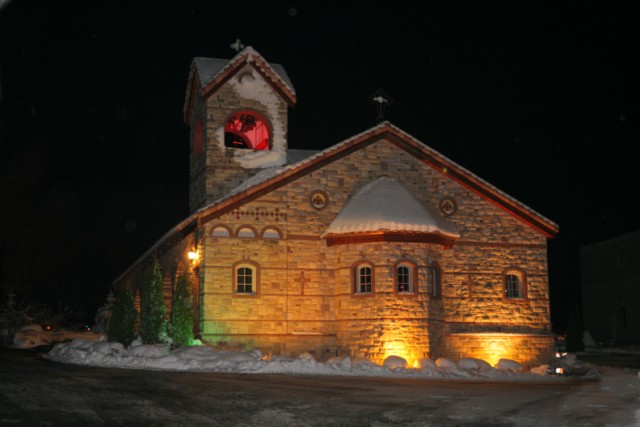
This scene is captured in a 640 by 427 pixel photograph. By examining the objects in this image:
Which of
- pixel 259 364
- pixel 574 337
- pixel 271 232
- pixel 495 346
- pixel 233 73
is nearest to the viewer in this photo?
pixel 259 364

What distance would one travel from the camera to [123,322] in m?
25.6

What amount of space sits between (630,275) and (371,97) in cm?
2609

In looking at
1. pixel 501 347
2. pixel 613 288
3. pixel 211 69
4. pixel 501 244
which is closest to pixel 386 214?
pixel 501 244

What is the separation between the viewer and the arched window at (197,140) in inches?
1288

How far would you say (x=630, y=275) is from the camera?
4862cm

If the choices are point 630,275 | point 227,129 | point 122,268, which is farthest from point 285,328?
point 122,268

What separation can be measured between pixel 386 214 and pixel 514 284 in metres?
6.37

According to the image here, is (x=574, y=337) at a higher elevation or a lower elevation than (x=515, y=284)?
lower

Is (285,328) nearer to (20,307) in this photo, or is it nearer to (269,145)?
(269,145)

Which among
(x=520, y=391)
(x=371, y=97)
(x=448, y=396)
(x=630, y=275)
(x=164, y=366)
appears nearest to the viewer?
(x=448, y=396)

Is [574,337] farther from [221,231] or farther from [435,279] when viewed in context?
[221,231]

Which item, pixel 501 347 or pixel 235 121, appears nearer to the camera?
pixel 501 347

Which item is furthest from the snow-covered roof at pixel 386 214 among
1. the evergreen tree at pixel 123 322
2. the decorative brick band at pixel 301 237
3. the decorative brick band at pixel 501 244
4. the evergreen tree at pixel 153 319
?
the evergreen tree at pixel 123 322

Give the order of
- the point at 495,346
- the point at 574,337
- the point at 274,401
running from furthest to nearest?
the point at 574,337 < the point at 495,346 < the point at 274,401
